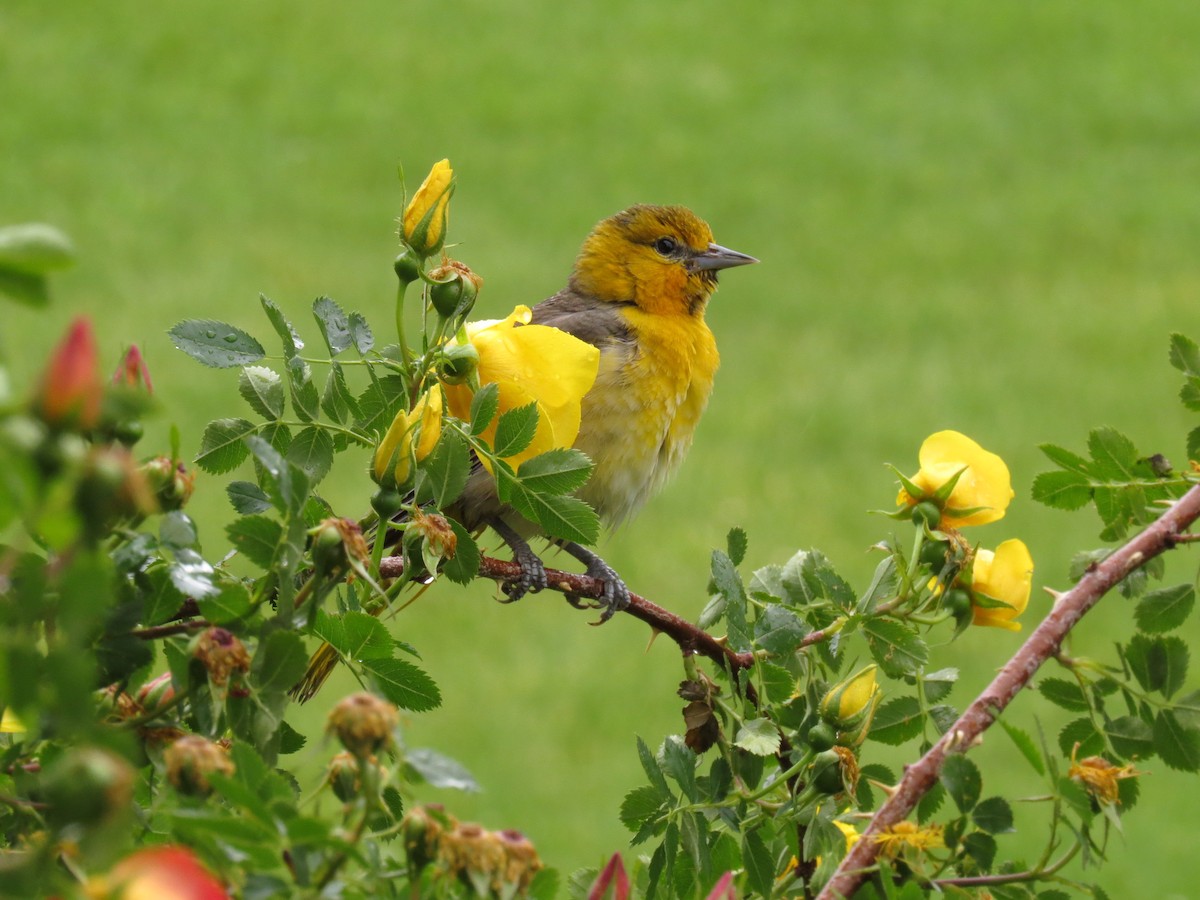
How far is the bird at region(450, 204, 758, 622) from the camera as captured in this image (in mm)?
3042

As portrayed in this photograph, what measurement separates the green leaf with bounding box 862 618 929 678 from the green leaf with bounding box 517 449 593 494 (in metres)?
0.31

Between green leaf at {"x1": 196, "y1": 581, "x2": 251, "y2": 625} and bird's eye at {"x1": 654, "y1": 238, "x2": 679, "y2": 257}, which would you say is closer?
green leaf at {"x1": 196, "y1": 581, "x2": 251, "y2": 625}

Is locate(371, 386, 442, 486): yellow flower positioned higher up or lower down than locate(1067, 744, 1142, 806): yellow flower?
higher up

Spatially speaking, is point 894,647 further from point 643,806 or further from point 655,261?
point 655,261

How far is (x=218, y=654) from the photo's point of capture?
0.95 meters

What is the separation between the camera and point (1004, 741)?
19.8ft

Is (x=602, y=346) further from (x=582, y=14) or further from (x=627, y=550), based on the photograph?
(x=582, y=14)

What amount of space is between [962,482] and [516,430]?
1.46 ft

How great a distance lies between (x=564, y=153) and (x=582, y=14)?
7.21 feet

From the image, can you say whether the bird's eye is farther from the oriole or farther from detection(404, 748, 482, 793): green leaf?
detection(404, 748, 482, 793): green leaf

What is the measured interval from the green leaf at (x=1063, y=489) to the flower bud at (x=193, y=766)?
1015 millimetres

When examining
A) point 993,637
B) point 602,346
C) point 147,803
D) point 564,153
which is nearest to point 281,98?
point 564,153

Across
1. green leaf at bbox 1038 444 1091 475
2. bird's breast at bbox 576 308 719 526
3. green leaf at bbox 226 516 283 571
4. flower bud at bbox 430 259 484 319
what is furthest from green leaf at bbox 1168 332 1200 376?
bird's breast at bbox 576 308 719 526

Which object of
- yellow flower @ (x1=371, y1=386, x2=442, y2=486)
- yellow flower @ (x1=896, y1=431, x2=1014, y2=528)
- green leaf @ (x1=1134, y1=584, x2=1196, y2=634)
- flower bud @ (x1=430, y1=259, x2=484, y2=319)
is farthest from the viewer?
green leaf @ (x1=1134, y1=584, x2=1196, y2=634)
